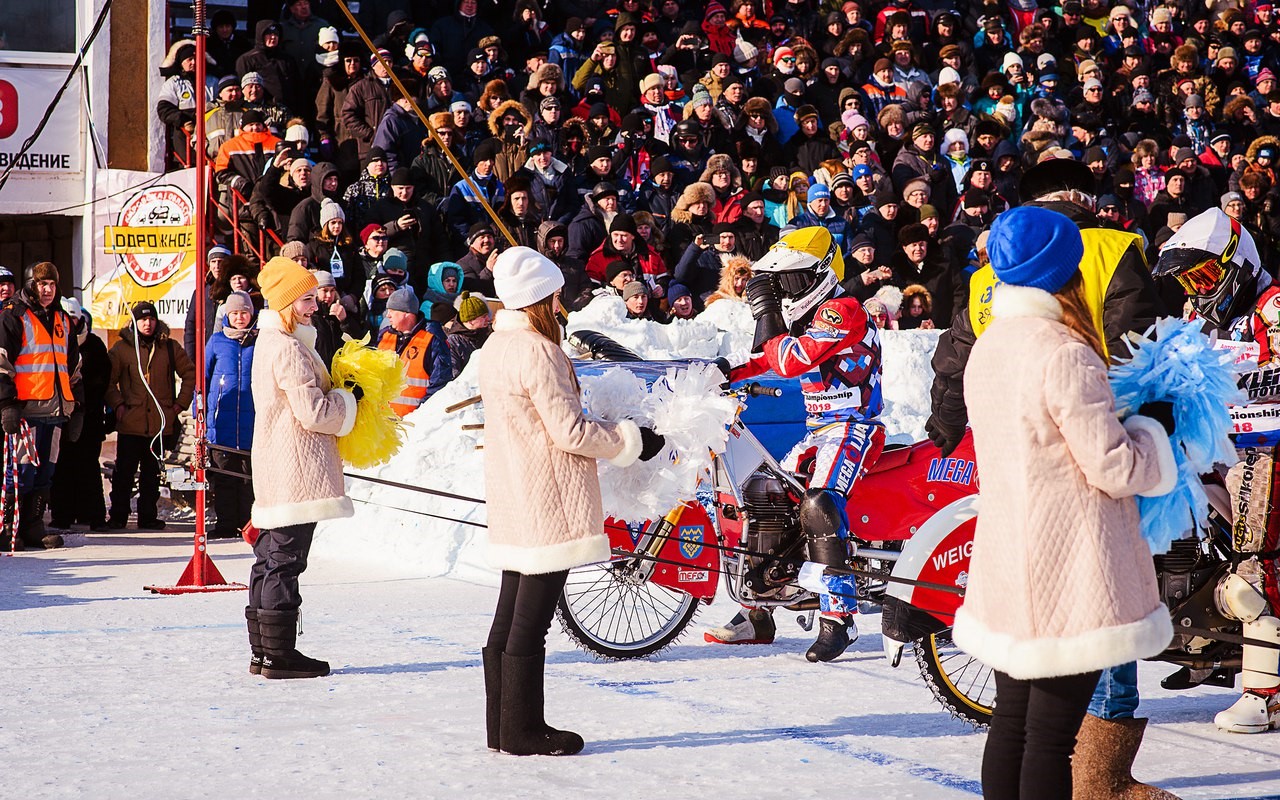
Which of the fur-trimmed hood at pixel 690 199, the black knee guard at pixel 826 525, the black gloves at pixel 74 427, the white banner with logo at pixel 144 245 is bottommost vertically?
the black knee guard at pixel 826 525

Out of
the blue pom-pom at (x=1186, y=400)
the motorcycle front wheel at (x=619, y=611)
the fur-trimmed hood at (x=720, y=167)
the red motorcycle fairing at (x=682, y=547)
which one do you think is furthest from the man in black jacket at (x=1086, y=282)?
the fur-trimmed hood at (x=720, y=167)

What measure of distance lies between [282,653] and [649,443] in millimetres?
2021

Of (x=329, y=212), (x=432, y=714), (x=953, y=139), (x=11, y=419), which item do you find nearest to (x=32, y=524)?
(x=11, y=419)

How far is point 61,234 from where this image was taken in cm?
1575

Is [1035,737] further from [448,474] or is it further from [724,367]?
[448,474]

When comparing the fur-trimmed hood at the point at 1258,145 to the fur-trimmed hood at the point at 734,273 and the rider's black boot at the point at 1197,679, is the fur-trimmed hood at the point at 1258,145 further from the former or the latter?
the rider's black boot at the point at 1197,679

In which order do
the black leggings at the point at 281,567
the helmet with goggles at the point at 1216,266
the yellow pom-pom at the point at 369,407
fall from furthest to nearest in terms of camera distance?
the yellow pom-pom at the point at 369,407 < the black leggings at the point at 281,567 < the helmet with goggles at the point at 1216,266

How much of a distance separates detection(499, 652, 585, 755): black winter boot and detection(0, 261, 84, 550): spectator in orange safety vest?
20.8ft

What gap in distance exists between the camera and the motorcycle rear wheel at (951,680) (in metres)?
5.41

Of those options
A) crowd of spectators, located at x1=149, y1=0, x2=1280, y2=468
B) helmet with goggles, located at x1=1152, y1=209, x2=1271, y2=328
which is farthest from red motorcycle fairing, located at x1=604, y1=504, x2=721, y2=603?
crowd of spectators, located at x1=149, y1=0, x2=1280, y2=468

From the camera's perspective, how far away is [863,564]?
20.8ft

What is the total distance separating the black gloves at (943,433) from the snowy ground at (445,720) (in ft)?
3.19

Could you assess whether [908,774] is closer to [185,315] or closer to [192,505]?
[192,505]

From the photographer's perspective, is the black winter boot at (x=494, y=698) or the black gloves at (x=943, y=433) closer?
the black winter boot at (x=494, y=698)
